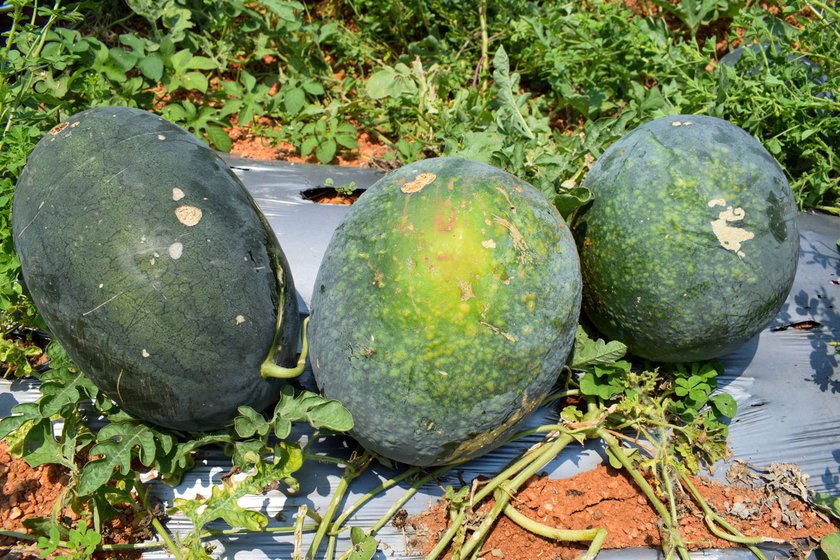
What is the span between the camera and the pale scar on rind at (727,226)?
2.24 meters

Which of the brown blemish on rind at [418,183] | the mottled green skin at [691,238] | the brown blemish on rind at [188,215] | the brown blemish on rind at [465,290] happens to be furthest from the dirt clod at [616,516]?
the brown blemish on rind at [188,215]

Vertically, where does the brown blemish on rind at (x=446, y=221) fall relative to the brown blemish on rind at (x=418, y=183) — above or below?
below

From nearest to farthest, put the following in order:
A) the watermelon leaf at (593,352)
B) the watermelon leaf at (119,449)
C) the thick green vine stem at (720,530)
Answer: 1. the watermelon leaf at (119,449)
2. the thick green vine stem at (720,530)
3. the watermelon leaf at (593,352)

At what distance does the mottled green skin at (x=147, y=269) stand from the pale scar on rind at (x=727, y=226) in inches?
60.7

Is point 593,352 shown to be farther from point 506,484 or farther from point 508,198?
point 508,198

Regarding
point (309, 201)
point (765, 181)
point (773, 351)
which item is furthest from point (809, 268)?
point (309, 201)

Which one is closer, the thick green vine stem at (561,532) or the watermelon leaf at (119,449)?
the watermelon leaf at (119,449)

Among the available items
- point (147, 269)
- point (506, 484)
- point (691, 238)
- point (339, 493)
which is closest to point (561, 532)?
point (506, 484)

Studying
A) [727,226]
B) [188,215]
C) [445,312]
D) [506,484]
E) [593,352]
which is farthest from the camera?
[593,352]

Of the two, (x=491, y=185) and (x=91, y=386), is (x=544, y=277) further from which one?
(x=91, y=386)

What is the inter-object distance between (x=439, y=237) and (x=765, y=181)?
1215mm

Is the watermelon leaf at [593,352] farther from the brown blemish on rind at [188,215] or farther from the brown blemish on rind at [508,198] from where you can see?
the brown blemish on rind at [188,215]

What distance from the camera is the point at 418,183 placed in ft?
7.01

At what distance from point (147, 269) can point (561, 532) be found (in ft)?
5.30
